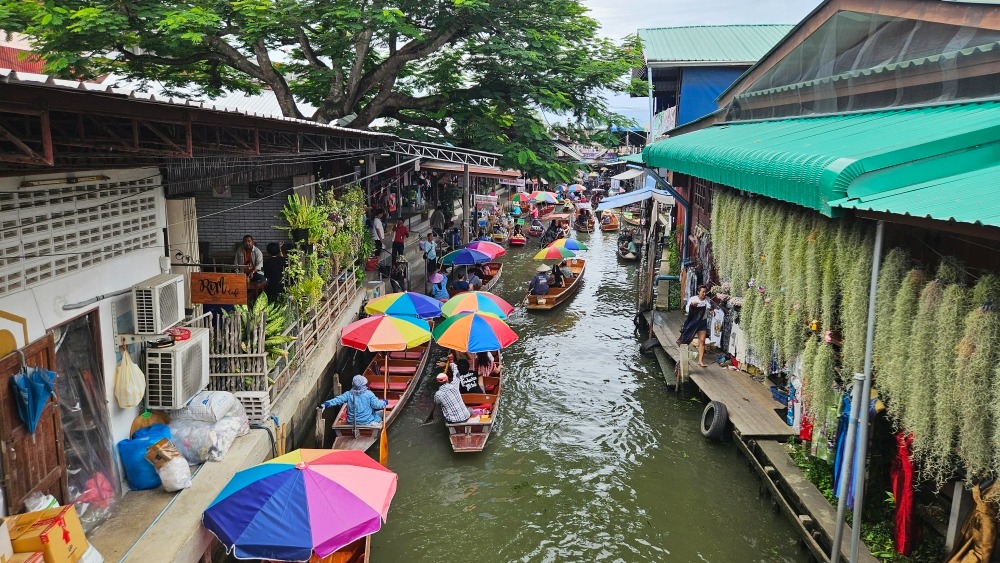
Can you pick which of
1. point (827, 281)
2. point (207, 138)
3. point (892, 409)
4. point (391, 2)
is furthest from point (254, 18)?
point (892, 409)

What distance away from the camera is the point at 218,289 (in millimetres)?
9578

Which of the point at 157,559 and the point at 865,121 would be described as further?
the point at 865,121

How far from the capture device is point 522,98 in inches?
764

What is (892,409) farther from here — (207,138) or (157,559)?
(207,138)

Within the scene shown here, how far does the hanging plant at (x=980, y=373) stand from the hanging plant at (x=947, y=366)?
0.08 m

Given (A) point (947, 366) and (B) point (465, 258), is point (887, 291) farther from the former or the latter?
(B) point (465, 258)

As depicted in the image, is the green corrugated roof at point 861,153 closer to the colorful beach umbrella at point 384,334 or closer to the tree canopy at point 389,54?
the colorful beach umbrella at point 384,334

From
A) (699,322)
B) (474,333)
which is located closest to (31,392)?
(474,333)

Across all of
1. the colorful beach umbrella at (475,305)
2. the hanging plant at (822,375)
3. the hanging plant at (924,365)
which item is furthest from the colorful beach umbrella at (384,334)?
the hanging plant at (924,365)

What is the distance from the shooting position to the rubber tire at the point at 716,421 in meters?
12.0

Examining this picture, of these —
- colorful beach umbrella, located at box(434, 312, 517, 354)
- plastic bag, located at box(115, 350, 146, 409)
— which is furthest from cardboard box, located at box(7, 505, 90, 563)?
colorful beach umbrella, located at box(434, 312, 517, 354)

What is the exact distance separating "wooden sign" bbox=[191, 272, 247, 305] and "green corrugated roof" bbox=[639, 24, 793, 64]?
60.1ft

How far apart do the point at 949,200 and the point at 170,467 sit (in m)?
7.77

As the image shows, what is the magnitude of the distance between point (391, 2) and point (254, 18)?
10.7ft
